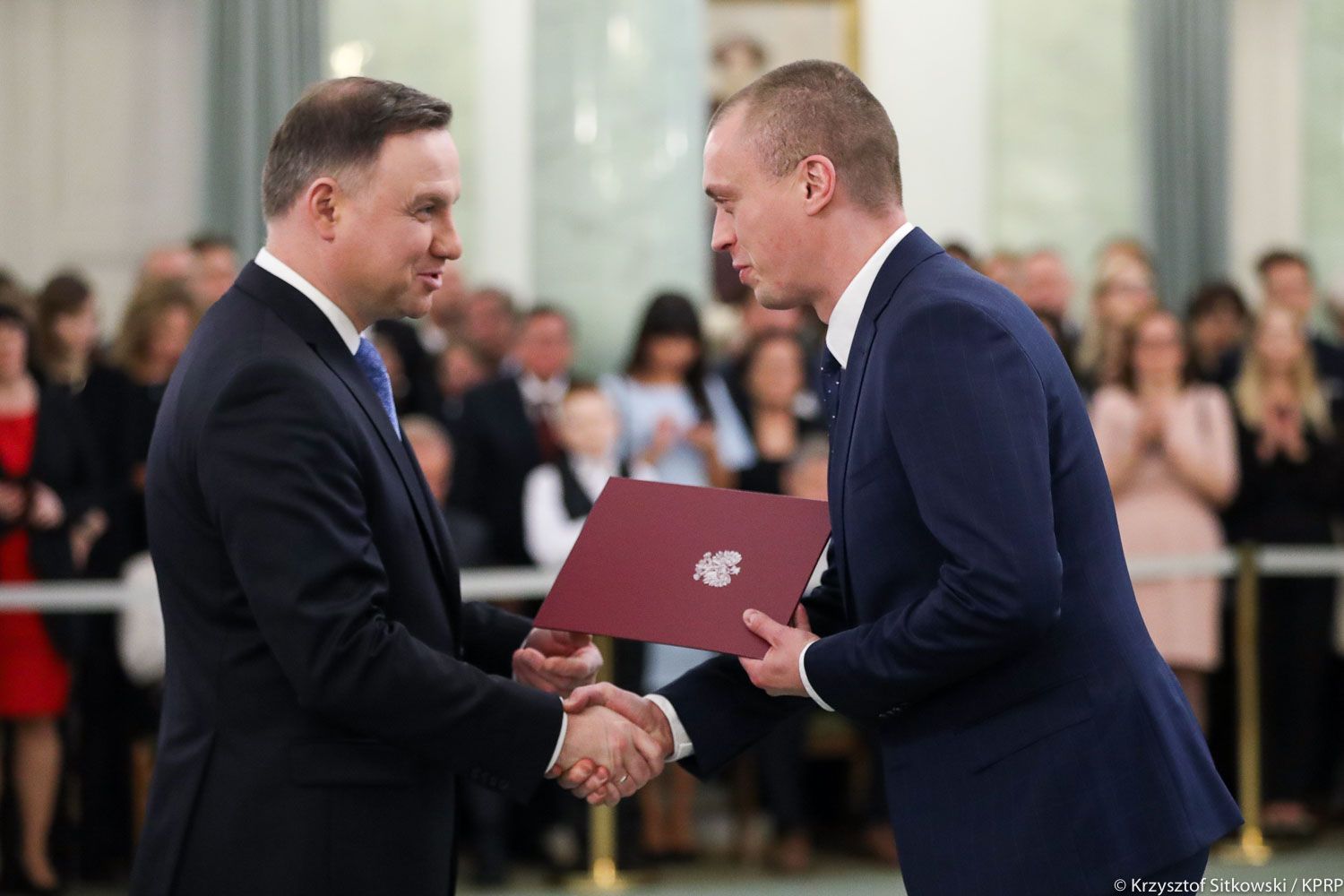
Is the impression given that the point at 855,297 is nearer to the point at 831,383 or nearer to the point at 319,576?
the point at 831,383

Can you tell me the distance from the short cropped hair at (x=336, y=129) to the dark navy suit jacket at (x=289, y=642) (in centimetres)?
20

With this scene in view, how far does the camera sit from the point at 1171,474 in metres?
7.31

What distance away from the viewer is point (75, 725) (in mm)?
6641

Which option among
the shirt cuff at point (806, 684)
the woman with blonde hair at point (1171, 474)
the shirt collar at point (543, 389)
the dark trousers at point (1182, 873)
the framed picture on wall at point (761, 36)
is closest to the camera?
the dark trousers at point (1182, 873)

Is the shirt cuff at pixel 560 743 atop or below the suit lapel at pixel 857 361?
below

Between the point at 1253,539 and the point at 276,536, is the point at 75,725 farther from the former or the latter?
the point at 1253,539

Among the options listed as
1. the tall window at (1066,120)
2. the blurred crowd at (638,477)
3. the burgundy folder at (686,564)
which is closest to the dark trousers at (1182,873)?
the burgundy folder at (686,564)

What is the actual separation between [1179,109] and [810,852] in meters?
6.55

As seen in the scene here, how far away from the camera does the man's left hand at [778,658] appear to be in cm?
308

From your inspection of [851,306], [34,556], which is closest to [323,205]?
[851,306]

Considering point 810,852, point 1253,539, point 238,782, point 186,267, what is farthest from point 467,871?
point 238,782

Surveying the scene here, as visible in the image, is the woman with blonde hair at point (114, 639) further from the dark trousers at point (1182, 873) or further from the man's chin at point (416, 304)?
the dark trousers at point (1182, 873)

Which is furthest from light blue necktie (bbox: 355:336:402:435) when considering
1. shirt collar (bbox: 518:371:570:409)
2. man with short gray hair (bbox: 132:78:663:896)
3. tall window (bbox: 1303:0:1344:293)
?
tall window (bbox: 1303:0:1344:293)

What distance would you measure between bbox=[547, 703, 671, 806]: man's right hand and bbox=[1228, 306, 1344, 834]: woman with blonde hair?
182 inches
